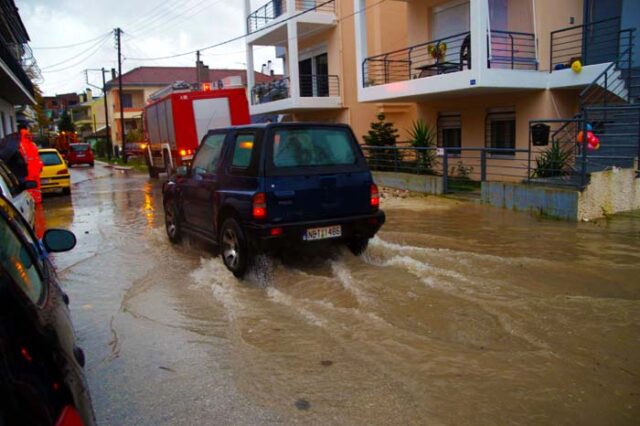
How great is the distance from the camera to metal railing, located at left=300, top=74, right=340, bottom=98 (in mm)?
23438

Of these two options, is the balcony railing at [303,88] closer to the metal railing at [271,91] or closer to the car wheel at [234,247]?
the metal railing at [271,91]

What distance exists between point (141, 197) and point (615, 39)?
524 inches

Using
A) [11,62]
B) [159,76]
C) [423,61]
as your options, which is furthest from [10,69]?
[159,76]

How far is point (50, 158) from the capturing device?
18531mm

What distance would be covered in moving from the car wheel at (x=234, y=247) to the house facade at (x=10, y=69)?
49.9 feet

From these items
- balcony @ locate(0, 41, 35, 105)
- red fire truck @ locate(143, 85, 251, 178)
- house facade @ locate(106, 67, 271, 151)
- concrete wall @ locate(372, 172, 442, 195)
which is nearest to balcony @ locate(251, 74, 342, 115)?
red fire truck @ locate(143, 85, 251, 178)

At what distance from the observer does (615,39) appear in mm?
13953

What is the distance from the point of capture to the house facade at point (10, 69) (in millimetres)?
21041

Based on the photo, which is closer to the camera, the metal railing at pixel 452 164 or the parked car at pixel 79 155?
the metal railing at pixel 452 164

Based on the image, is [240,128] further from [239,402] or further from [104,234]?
[104,234]

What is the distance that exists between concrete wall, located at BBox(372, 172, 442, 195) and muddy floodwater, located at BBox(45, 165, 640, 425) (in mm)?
5882

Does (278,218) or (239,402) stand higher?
(278,218)

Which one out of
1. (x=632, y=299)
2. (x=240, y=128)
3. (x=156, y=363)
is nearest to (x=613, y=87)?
(x=632, y=299)

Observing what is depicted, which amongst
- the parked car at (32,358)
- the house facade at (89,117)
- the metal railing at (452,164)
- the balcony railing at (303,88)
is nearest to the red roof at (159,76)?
the house facade at (89,117)
